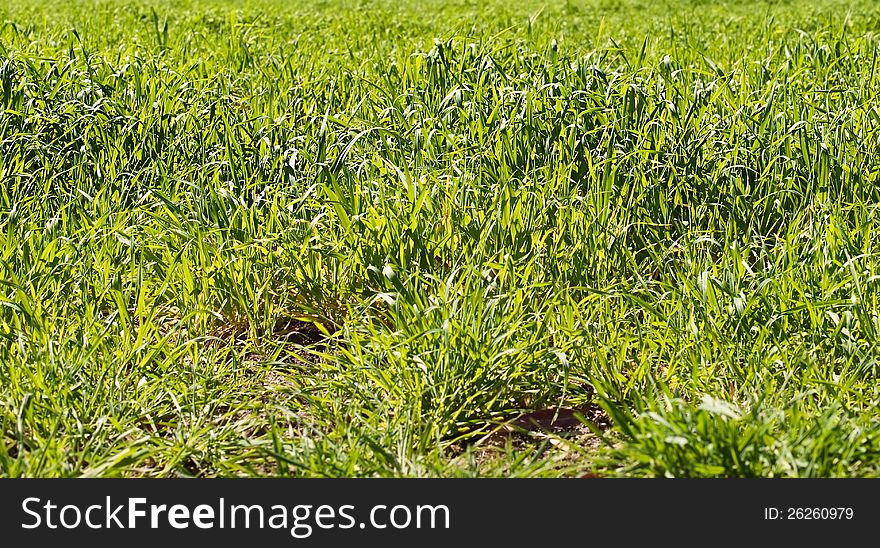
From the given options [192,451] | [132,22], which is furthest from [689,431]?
[132,22]

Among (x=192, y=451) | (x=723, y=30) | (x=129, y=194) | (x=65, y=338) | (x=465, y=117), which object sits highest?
(x=723, y=30)

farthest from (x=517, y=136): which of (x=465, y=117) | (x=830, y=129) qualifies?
(x=830, y=129)

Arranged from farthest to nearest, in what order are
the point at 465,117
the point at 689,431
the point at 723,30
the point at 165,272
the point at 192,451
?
the point at 723,30
the point at 465,117
the point at 165,272
the point at 192,451
the point at 689,431

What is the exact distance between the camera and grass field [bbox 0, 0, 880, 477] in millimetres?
2229

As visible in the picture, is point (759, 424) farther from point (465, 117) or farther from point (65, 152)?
point (65, 152)

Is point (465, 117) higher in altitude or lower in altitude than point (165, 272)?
higher

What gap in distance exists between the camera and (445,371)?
2.34 meters

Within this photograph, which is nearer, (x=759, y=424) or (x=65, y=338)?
(x=759, y=424)

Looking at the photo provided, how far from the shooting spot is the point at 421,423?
2307 mm

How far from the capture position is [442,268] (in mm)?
2863

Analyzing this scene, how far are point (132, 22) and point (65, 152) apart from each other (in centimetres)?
375

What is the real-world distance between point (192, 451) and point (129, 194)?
1415 mm

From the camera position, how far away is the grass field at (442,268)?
2229mm

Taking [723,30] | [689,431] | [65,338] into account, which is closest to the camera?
[689,431]
